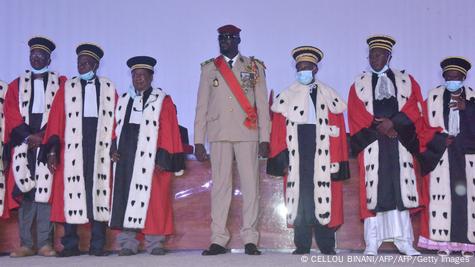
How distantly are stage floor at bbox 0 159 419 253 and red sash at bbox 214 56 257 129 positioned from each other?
A: 746 millimetres

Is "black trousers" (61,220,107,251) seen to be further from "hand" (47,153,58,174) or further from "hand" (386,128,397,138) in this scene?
"hand" (386,128,397,138)

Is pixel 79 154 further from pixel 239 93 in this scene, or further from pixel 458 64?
pixel 458 64

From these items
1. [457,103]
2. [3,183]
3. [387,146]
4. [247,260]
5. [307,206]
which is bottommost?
[247,260]

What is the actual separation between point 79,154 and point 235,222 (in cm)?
165

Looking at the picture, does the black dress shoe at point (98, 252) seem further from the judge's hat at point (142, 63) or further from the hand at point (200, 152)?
the judge's hat at point (142, 63)

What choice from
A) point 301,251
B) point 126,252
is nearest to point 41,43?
point 126,252

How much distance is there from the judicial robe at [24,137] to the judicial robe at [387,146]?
2.95 metres

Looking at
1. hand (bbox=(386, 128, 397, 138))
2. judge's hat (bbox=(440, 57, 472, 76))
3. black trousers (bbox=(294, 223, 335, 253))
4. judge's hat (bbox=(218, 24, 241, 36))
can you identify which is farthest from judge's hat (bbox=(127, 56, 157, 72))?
judge's hat (bbox=(440, 57, 472, 76))

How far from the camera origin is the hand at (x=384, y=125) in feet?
19.8

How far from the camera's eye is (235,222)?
655 cm

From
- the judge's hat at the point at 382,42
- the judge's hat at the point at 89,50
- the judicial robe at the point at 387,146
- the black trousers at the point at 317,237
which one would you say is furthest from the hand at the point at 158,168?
the judge's hat at the point at 382,42

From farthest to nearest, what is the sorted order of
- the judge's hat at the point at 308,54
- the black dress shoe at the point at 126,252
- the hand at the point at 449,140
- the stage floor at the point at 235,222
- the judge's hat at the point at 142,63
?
the stage floor at the point at 235,222
the judge's hat at the point at 142,63
the judge's hat at the point at 308,54
the hand at the point at 449,140
the black dress shoe at the point at 126,252

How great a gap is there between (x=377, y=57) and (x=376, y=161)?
99 cm

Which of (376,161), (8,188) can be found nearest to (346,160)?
(376,161)
